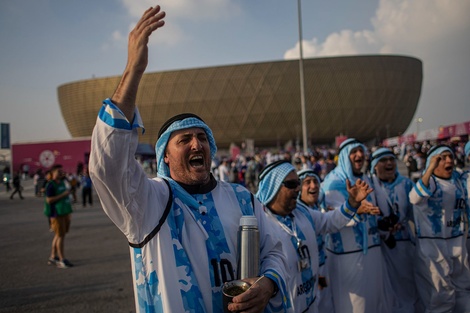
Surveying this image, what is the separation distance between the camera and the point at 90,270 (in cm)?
569

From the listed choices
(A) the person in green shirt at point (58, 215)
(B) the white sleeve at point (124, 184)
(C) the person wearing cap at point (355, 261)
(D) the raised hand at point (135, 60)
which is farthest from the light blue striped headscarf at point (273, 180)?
(A) the person in green shirt at point (58, 215)

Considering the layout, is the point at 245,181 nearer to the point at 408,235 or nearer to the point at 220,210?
the point at 408,235

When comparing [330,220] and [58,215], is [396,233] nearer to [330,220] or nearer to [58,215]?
[330,220]

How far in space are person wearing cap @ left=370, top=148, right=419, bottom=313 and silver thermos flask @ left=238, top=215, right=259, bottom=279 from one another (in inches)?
122

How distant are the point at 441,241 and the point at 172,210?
3.71 m

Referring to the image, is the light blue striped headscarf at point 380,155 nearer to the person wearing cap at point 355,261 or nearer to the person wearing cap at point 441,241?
the person wearing cap at point 441,241

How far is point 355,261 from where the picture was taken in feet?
11.5

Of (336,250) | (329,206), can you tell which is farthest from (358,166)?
(336,250)

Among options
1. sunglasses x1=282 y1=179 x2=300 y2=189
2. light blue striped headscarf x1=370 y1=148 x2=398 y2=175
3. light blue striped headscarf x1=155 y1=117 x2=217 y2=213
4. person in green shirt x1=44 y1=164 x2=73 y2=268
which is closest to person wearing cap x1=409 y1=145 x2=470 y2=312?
light blue striped headscarf x1=370 y1=148 x2=398 y2=175

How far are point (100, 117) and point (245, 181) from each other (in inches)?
692

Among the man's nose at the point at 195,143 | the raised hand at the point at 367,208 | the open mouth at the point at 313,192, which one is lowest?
the raised hand at the point at 367,208

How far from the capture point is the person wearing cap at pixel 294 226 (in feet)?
8.87

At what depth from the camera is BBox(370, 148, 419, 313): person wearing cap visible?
4.16 m

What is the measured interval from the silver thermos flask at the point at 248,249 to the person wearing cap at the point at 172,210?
0.16ft
